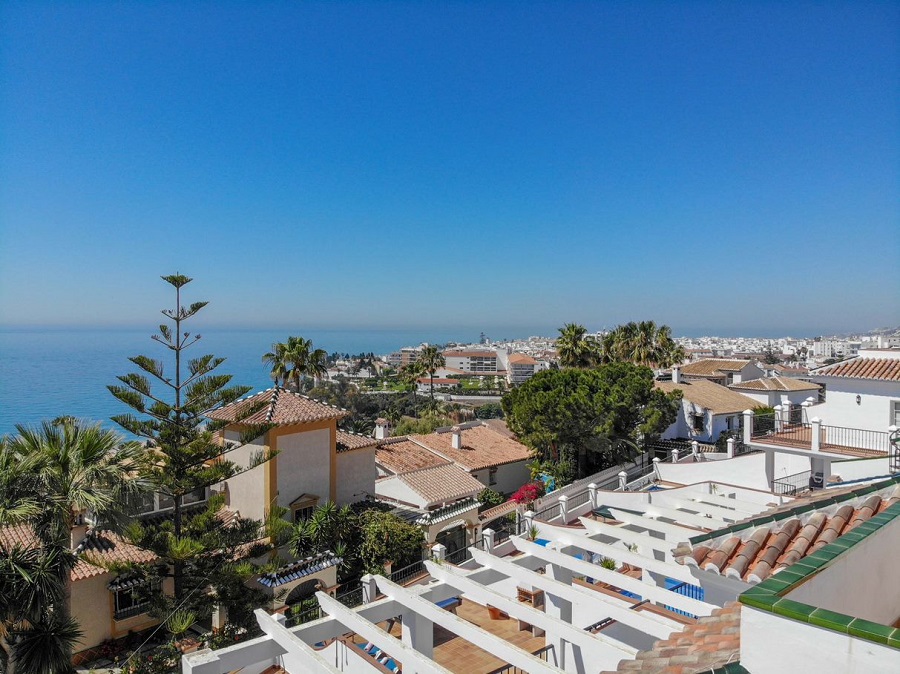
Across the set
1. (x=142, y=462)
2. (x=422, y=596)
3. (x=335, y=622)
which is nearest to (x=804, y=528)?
(x=422, y=596)

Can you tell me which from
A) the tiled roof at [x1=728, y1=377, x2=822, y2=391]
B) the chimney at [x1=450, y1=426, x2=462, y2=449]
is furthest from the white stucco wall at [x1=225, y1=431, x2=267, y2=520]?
the tiled roof at [x1=728, y1=377, x2=822, y2=391]

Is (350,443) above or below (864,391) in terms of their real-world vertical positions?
below

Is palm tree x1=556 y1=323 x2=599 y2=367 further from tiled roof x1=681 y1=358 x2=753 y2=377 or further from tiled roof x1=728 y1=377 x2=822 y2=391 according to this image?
tiled roof x1=681 y1=358 x2=753 y2=377

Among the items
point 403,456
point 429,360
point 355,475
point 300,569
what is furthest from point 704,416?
point 429,360

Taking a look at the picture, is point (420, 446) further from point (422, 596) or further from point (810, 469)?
point (422, 596)

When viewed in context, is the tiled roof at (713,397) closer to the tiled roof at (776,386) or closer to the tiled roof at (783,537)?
the tiled roof at (776,386)

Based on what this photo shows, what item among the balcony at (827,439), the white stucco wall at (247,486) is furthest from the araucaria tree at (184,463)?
the balcony at (827,439)

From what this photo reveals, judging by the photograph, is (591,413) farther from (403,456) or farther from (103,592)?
(103,592)
